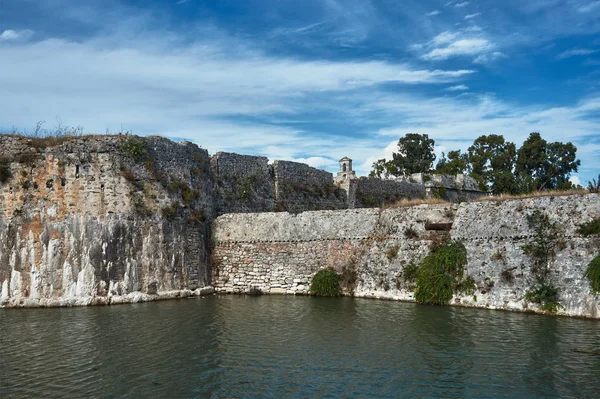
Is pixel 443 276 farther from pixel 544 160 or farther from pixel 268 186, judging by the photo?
pixel 544 160

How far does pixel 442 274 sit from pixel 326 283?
5.10 m

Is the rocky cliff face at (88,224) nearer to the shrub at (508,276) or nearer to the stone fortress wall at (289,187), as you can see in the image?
the stone fortress wall at (289,187)

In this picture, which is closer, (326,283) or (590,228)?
(590,228)

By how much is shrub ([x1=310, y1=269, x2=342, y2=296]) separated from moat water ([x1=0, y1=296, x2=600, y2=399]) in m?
3.24

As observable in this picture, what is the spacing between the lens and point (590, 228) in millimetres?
18391

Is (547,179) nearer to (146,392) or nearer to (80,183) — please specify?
(80,183)

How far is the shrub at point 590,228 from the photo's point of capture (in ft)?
60.0

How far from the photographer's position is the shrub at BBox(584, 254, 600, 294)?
17.6 meters

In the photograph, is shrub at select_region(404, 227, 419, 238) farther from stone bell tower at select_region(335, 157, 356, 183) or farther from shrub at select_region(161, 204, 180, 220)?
stone bell tower at select_region(335, 157, 356, 183)

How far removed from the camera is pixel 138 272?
23.4 metres

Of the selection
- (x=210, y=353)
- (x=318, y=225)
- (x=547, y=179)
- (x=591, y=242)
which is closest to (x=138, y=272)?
(x=318, y=225)

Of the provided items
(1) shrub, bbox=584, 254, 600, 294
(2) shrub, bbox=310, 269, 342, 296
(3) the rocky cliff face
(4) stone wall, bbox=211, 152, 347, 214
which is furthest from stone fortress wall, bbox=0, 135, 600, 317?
(4) stone wall, bbox=211, 152, 347, 214

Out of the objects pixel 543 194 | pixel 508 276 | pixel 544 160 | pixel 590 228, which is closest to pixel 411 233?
pixel 508 276

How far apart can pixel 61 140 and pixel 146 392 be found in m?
15.3
